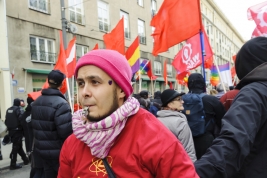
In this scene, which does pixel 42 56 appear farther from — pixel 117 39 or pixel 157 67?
pixel 157 67

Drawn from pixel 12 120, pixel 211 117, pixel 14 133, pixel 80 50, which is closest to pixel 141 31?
pixel 80 50

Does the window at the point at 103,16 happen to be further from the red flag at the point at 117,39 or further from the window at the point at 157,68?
the red flag at the point at 117,39

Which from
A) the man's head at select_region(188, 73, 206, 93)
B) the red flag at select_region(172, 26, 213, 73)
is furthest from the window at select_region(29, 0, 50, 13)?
the man's head at select_region(188, 73, 206, 93)

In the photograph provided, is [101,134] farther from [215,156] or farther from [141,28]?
[141,28]

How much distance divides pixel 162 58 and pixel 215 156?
90.5 ft

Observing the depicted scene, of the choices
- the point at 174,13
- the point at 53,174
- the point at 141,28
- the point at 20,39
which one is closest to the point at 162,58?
the point at 141,28

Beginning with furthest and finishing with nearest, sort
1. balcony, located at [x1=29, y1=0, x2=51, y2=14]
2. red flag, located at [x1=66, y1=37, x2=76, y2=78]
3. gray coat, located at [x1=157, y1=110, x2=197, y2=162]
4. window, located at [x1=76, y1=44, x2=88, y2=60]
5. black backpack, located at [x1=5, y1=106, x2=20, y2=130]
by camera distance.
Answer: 1. window, located at [x1=76, y1=44, x2=88, y2=60]
2. balcony, located at [x1=29, y1=0, x2=51, y2=14]
3. red flag, located at [x1=66, y1=37, x2=76, y2=78]
4. black backpack, located at [x1=5, y1=106, x2=20, y2=130]
5. gray coat, located at [x1=157, y1=110, x2=197, y2=162]

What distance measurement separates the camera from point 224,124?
1.40 meters

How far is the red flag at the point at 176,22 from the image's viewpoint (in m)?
4.86

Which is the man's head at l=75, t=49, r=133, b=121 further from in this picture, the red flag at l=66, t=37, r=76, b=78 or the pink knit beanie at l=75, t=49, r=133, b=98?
the red flag at l=66, t=37, r=76, b=78

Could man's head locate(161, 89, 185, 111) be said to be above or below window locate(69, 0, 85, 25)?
below

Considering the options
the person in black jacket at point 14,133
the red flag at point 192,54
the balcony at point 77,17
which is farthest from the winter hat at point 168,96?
the balcony at point 77,17

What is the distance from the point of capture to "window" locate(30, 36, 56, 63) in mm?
14305

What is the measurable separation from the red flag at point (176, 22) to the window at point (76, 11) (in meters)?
12.7
